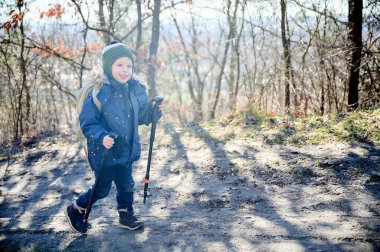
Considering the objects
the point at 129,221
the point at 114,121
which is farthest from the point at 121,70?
the point at 129,221

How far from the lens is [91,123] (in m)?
2.94

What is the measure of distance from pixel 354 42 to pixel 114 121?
489cm

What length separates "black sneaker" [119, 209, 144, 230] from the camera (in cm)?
325

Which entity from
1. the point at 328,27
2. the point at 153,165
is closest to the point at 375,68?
the point at 328,27

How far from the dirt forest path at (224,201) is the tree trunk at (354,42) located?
2.03 m

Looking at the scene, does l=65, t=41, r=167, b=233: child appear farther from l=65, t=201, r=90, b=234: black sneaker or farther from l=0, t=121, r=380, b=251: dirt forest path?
l=0, t=121, r=380, b=251: dirt forest path

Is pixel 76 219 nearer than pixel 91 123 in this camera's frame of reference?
No

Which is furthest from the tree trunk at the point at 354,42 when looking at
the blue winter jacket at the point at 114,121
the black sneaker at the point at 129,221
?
the black sneaker at the point at 129,221

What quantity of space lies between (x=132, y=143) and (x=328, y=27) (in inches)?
223

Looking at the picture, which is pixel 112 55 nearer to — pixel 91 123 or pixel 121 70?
pixel 121 70

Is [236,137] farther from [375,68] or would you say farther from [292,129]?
[375,68]

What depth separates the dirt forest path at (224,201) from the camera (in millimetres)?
2881

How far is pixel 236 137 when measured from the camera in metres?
5.88

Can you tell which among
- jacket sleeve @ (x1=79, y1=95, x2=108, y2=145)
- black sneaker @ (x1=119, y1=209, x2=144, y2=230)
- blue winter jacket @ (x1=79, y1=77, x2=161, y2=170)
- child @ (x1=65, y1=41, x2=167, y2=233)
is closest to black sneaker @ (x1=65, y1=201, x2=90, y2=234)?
child @ (x1=65, y1=41, x2=167, y2=233)
